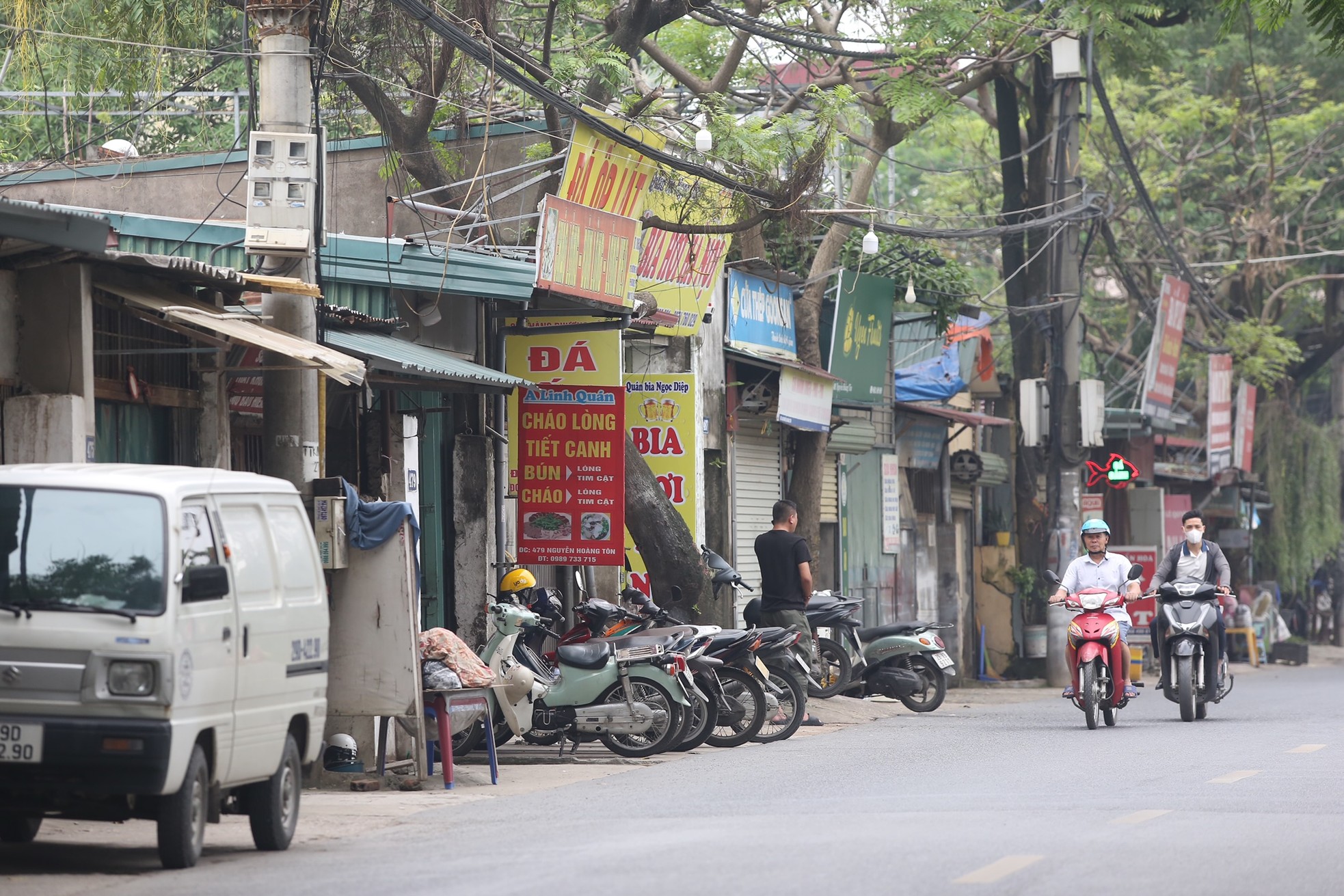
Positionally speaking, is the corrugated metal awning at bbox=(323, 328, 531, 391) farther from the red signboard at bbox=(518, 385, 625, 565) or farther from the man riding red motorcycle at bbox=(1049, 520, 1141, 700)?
the man riding red motorcycle at bbox=(1049, 520, 1141, 700)

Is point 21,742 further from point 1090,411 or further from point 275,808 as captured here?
point 1090,411

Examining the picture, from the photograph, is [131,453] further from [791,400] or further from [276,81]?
[791,400]

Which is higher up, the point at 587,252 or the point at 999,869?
the point at 587,252

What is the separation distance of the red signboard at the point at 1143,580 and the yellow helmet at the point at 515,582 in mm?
14201

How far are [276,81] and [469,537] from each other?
6.77 meters

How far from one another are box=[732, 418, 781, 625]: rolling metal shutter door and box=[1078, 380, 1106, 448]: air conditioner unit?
15.1ft

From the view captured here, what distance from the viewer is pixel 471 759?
14.0m

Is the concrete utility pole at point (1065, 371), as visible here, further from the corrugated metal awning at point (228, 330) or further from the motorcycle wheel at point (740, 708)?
the corrugated metal awning at point (228, 330)

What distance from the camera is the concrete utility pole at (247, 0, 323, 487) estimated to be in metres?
11.8

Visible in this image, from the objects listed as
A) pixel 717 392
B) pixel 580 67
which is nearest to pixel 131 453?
pixel 580 67

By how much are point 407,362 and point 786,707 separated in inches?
186

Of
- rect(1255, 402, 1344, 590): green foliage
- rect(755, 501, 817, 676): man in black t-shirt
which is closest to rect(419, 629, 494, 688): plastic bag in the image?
rect(755, 501, 817, 676): man in black t-shirt

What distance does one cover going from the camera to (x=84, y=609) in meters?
8.19

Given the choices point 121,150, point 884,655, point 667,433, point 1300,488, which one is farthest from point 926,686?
point 1300,488
